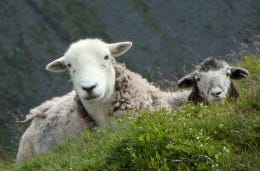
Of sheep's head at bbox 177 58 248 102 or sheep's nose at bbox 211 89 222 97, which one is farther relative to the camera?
sheep's head at bbox 177 58 248 102

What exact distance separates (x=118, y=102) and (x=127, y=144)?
380cm

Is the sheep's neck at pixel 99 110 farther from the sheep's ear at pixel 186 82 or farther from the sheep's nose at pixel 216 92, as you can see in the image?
the sheep's nose at pixel 216 92

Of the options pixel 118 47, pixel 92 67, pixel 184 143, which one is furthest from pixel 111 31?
pixel 184 143

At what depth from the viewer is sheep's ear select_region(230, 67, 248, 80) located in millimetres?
11186

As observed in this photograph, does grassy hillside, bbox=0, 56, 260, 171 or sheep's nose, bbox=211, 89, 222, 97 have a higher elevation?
sheep's nose, bbox=211, 89, 222, 97

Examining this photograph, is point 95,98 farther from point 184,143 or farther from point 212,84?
point 184,143

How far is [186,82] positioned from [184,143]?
4.44 metres

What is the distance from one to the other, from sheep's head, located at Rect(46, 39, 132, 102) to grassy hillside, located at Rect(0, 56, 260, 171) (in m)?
2.01

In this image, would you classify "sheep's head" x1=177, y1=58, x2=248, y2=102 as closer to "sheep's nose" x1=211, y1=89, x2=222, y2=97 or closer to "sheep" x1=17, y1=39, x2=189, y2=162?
"sheep's nose" x1=211, y1=89, x2=222, y2=97

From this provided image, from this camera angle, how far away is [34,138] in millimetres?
12461

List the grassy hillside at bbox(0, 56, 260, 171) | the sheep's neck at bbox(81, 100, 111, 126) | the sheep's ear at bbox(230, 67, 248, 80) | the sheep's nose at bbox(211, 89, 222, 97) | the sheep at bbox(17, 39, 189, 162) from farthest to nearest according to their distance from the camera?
the sheep's neck at bbox(81, 100, 111, 126)
the sheep's ear at bbox(230, 67, 248, 80)
the sheep at bbox(17, 39, 189, 162)
the sheep's nose at bbox(211, 89, 222, 97)
the grassy hillside at bbox(0, 56, 260, 171)

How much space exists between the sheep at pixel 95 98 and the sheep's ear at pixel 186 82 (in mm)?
194

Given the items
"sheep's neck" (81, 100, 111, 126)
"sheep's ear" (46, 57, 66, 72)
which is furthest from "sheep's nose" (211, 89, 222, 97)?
"sheep's ear" (46, 57, 66, 72)

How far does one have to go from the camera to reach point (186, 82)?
38.1ft
